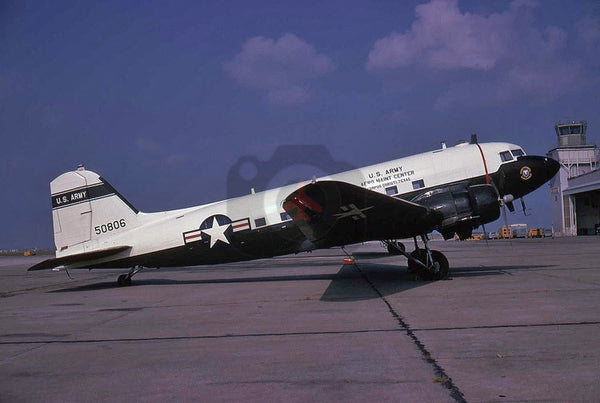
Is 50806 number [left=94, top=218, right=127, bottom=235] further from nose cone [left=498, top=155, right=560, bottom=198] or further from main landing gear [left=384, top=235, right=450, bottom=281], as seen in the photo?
nose cone [left=498, top=155, right=560, bottom=198]

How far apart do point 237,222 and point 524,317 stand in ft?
33.6

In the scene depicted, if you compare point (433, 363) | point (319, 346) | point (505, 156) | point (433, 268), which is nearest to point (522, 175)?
point (505, 156)

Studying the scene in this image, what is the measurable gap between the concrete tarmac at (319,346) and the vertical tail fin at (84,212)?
441 cm

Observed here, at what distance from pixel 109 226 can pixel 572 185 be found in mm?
77693

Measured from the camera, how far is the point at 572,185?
78.7m

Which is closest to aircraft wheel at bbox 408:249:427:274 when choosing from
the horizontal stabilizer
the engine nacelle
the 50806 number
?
the engine nacelle

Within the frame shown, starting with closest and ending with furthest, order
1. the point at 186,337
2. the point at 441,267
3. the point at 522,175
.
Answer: the point at 186,337 < the point at 441,267 < the point at 522,175

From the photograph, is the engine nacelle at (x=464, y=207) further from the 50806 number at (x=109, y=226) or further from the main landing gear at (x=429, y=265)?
the 50806 number at (x=109, y=226)

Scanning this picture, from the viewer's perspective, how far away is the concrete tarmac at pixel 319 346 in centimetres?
516

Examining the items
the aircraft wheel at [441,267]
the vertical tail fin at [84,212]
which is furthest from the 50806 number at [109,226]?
the aircraft wheel at [441,267]

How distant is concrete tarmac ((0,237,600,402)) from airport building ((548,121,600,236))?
75731 mm

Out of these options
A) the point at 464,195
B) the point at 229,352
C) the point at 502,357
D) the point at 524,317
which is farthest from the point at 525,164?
the point at 229,352

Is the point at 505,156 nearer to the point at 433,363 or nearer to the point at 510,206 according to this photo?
the point at 510,206

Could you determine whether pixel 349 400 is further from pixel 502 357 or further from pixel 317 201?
pixel 317 201
